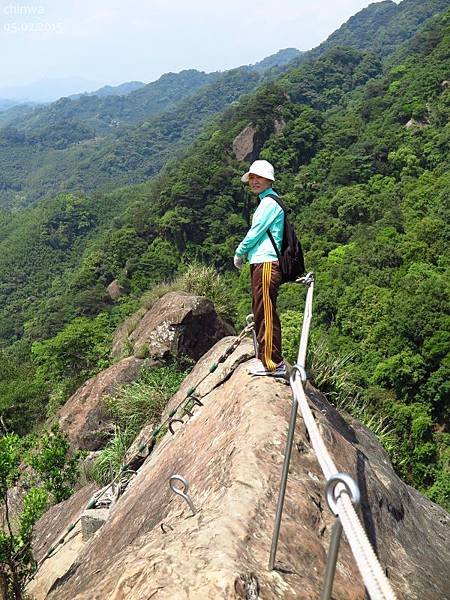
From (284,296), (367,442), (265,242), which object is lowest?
(284,296)

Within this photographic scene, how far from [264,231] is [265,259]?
22cm

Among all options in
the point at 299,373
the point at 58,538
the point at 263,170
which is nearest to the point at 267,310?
the point at 263,170

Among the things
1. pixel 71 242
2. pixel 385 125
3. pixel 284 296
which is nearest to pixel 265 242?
pixel 284 296

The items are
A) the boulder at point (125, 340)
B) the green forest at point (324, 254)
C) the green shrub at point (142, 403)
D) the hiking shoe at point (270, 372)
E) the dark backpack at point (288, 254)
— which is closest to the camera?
the dark backpack at point (288, 254)

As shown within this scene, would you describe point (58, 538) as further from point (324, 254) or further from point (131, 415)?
point (324, 254)

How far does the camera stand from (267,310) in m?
4.26

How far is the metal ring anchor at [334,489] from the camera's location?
1.35 metres

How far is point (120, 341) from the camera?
12.1 meters

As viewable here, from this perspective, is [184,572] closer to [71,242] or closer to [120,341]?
[120,341]

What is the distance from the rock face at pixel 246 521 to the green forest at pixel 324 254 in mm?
1758

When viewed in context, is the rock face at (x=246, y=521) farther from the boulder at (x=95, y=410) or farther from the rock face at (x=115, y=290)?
the rock face at (x=115, y=290)

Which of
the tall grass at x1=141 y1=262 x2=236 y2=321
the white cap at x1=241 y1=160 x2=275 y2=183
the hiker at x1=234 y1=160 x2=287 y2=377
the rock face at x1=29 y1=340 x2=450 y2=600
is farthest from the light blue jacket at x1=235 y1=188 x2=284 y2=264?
the tall grass at x1=141 y1=262 x2=236 y2=321

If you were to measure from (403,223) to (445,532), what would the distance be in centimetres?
4121

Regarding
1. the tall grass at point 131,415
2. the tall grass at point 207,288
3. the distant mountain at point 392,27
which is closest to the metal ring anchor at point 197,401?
the tall grass at point 131,415
